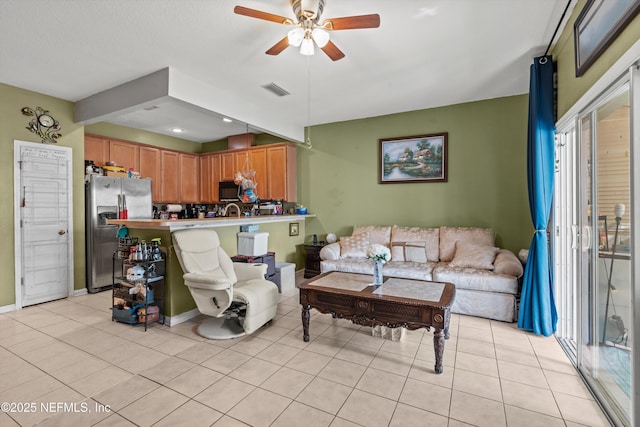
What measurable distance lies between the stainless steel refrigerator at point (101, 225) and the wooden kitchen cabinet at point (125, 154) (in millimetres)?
713

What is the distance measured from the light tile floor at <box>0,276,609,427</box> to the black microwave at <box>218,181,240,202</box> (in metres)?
3.29

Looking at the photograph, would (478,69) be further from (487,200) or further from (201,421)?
(201,421)

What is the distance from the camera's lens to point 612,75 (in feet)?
5.72

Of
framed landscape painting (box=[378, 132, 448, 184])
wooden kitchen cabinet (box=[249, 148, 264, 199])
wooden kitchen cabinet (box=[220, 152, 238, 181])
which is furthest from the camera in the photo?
wooden kitchen cabinet (box=[220, 152, 238, 181])

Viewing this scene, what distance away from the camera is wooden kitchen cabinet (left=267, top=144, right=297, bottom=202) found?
5.57 meters

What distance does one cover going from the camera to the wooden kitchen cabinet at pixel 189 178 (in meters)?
6.36

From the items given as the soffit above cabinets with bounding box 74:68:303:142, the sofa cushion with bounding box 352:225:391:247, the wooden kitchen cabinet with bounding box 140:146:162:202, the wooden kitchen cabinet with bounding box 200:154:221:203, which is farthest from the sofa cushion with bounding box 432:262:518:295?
the wooden kitchen cabinet with bounding box 140:146:162:202

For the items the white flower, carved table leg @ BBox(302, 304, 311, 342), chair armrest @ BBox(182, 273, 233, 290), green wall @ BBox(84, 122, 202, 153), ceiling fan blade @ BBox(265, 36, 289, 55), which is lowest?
carved table leg @ BBox(302, 304, 311, 342)

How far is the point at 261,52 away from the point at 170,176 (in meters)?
4.12

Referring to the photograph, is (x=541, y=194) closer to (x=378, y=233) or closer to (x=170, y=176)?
(x=378, y=233)

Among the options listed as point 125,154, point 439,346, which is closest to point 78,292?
point 125,154

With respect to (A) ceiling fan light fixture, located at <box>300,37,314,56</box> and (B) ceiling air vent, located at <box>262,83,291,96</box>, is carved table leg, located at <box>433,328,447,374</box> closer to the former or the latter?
(A) ceiling fan light fixture, located at <box>300,37,314,56</box>

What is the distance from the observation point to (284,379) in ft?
7.25

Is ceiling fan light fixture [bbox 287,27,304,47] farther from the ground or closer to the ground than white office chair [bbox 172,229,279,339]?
farther from the ground
